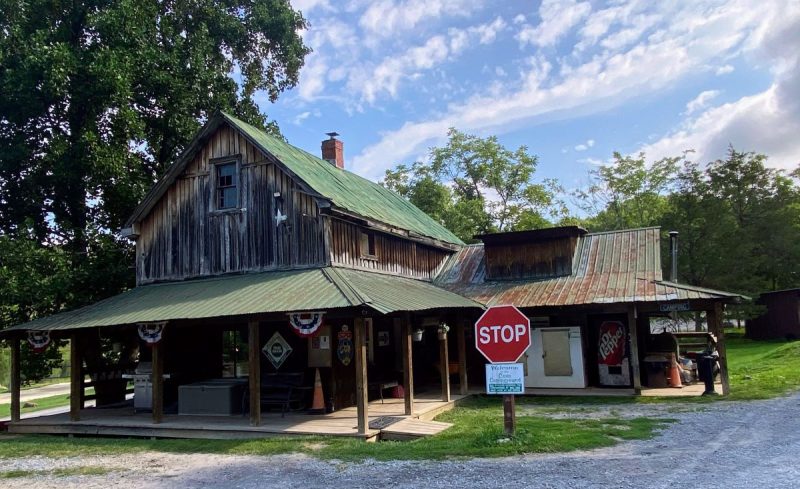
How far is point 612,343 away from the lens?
15.5m

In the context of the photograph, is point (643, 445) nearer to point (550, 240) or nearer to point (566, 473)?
point (566, 473)

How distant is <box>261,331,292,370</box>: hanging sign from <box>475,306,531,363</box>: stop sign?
20.1ft

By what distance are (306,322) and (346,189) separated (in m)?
6.90

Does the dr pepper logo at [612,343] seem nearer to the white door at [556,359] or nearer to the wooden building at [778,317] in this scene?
the white door at [556,359]

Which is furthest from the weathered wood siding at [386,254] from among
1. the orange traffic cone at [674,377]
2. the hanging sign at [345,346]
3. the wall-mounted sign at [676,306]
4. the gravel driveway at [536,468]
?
the orange traffic cone at [674,377]

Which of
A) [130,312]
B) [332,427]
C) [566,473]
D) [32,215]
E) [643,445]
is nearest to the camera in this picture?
[566,473]

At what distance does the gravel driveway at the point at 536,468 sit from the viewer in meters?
6.67

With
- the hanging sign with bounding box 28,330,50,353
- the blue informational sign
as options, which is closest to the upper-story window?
the hanging sign with bounding box 28,330,50,353

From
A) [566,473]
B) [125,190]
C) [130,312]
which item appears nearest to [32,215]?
[125,190]

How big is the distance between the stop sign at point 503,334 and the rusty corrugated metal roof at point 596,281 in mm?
6134

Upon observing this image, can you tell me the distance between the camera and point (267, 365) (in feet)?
45.3

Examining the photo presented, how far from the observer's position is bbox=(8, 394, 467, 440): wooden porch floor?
10.5 m

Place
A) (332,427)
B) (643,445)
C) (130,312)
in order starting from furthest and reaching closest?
(130,312) < (332,427) < (643,445)

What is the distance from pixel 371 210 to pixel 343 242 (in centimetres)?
211
